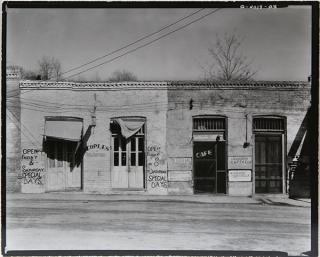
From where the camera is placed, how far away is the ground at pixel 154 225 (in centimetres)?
991

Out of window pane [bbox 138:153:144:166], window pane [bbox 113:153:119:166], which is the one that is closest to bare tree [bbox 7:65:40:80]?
window pane [bbox 113:153:119:166]

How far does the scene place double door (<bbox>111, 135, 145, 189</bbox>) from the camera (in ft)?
56.6

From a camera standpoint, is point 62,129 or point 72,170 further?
point 72,170

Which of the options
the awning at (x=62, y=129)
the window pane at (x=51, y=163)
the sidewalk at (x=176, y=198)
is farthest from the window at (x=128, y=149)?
the window pane at (x=51, y=163)

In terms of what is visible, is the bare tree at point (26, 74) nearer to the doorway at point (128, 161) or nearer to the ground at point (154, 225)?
the doorway at point (128, 161)

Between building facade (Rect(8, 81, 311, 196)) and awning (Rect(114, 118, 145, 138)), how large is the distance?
36 millimetres

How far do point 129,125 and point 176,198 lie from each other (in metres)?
3.12

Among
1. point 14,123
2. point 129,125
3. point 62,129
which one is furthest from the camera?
point 129,125

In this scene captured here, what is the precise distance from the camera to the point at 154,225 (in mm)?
11734

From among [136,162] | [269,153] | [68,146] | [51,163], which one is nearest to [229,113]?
[269,153]

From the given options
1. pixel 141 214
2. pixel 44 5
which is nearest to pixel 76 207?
pixel 141 214

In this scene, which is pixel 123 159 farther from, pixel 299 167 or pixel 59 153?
pixel 299 167

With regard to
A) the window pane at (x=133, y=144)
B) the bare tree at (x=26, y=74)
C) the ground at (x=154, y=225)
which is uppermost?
the bare tree at (x=26, y=74)

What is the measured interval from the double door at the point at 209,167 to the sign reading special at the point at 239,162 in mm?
269
